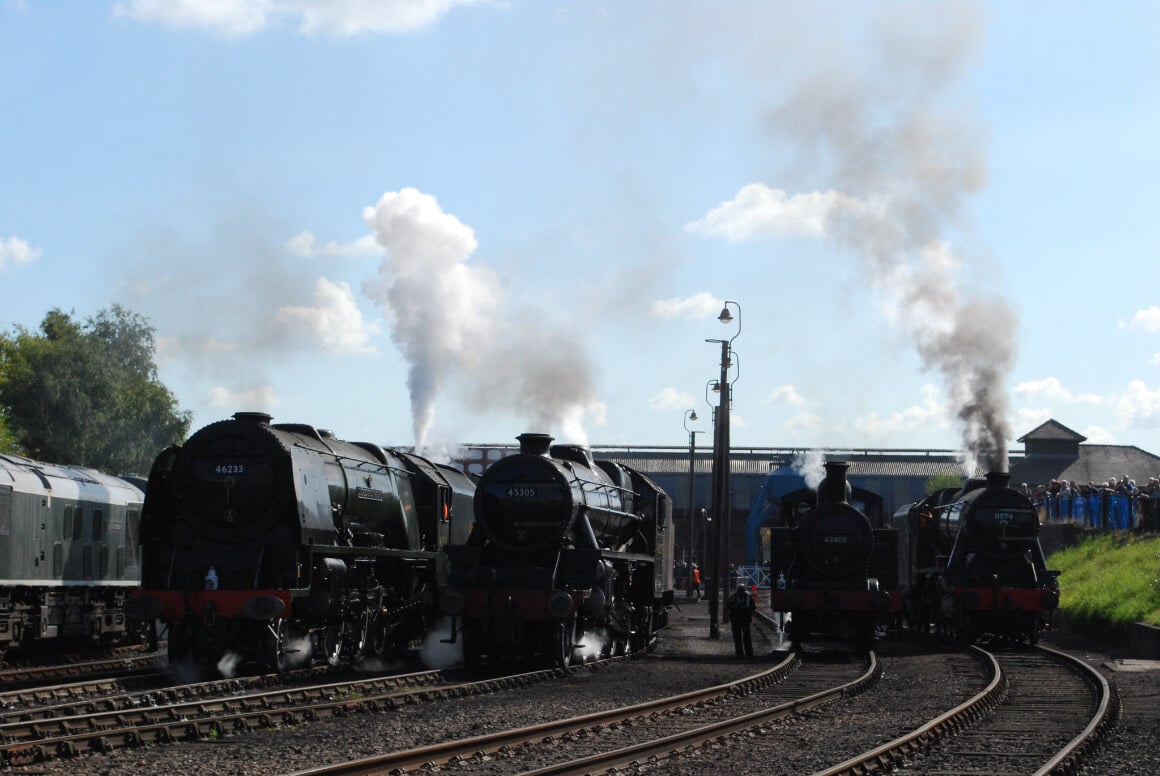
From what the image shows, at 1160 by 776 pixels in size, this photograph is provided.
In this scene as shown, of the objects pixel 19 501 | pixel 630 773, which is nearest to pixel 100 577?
pixel 19 501

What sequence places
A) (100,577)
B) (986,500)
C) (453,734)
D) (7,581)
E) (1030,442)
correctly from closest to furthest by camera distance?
(453,734) → (7,581) → (100,577) → (986,500) → (1030,442)

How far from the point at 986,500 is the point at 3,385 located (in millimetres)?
49734

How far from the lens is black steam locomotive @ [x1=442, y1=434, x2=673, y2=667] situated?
748 inches

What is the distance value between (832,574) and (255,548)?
10630mm

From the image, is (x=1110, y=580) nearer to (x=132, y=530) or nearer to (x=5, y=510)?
(x=132, y=530)

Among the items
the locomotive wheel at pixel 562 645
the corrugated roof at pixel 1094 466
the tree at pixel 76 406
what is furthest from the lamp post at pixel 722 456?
the corrugated roof at pixel 1094 466

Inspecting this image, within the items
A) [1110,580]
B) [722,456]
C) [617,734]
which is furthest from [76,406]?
[617,734]

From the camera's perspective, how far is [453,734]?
12.4 m

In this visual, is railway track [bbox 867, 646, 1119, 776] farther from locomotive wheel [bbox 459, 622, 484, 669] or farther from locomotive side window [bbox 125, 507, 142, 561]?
locomotive side window [bbox 125, 507, 142, 561]

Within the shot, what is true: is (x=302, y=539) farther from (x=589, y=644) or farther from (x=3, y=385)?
(x=3, y=385)

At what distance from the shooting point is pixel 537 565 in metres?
19.8

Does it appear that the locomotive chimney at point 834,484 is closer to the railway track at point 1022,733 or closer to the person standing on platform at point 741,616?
the person standing on platform at point 741,616

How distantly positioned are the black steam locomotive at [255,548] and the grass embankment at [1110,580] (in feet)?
48.5

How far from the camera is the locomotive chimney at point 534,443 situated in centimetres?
2034
